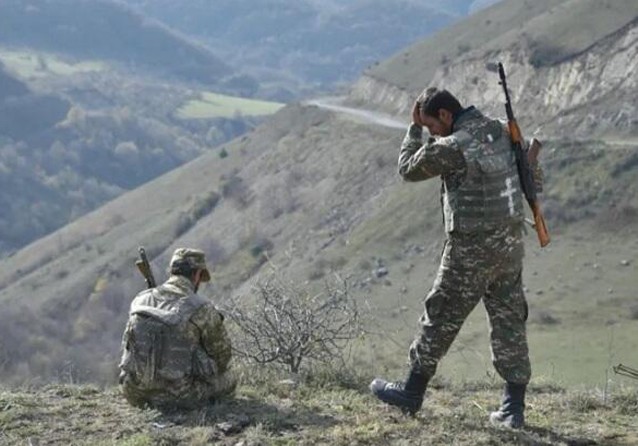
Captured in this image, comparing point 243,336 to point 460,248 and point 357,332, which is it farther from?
point 460,248

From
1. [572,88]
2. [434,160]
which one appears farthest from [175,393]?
[572,88]

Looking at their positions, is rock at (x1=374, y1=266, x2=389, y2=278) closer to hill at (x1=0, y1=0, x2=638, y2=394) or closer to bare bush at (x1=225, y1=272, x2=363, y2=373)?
hill at (x1=0, y1=0, x2=638, y2=394)

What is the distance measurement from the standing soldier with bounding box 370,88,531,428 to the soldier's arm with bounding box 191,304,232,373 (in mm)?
1254

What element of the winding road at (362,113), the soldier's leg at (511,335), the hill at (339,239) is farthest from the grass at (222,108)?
the soldier's leg at (511,335)

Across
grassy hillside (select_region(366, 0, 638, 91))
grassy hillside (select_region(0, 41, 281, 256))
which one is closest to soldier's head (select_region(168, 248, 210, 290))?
grassy hillside (select_region(366, 0, 638, 91))

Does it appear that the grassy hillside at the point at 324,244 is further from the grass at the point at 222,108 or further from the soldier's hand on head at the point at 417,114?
the grass at the point at 222,108

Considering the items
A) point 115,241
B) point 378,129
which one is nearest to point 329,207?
point 378,129

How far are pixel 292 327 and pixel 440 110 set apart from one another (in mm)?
2834

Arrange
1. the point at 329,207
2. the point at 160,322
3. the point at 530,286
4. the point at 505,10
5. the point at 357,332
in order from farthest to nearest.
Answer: the point at 505,10 → the point at 329,207 → the point at 530,286 → the point at 357,332 → the point at 160,322

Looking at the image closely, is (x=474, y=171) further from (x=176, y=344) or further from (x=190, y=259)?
(x=176, y=344)

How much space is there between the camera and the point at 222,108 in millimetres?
172000

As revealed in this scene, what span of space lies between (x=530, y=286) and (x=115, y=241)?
4459cm

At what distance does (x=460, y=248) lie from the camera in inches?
202

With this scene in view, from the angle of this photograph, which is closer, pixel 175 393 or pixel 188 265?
pixel 175 393
